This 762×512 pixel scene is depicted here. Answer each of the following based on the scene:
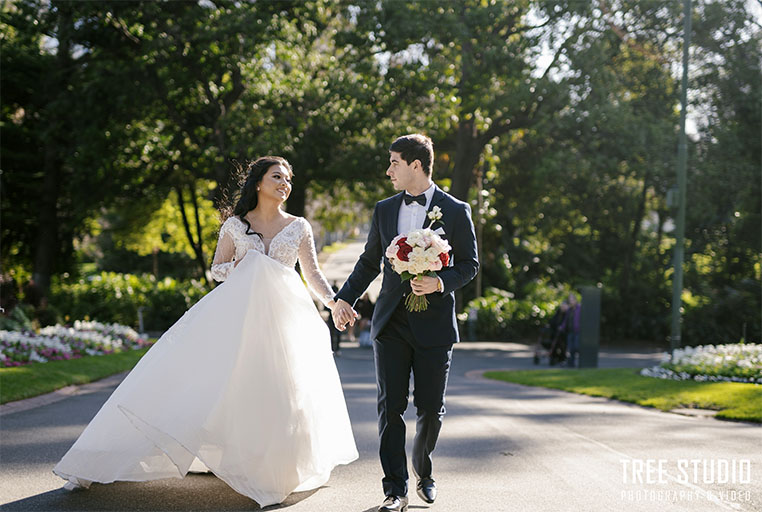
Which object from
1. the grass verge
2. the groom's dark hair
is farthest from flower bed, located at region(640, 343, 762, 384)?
the groom's dark hair

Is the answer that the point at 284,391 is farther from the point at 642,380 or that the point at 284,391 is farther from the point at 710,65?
the point at 710,65

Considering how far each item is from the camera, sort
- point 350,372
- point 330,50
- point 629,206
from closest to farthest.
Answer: point 350,372 → point 330,50 → point 629,206

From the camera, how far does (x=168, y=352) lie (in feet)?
18.0

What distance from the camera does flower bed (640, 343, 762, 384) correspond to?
47.5 feet

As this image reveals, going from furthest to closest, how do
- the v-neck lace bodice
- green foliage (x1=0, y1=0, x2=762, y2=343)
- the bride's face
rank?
green foliage (x1=0, y1=0, x2=762, y2=343)
the bride's face
the v-neck lace bodice

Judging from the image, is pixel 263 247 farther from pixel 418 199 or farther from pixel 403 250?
pixel 403 250

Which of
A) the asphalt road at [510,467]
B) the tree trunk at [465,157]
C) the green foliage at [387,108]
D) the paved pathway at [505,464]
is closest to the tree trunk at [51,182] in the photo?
the green foliage at [387,108]

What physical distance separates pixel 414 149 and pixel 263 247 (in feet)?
4.62

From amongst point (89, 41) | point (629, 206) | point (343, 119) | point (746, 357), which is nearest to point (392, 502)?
point (746, 357)

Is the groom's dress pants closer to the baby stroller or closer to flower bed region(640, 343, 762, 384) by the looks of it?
flower bed region(640, 343, 762, 384)

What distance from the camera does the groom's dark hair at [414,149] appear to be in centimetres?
534

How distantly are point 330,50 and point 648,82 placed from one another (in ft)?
35.6

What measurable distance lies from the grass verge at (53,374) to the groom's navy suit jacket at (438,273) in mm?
6355

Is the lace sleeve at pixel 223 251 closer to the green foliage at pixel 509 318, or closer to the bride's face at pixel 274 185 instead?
the bride's face at pixel 274 185
